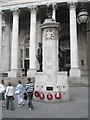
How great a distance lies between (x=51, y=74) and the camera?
10.4 m

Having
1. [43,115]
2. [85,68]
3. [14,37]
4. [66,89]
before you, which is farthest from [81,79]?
[43,115]

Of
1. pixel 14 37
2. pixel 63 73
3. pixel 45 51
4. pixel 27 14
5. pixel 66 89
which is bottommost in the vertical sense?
pixel 66 89

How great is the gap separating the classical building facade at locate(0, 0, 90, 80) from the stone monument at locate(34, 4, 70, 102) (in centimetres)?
1342

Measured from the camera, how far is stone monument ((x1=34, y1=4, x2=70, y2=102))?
33.6 feet

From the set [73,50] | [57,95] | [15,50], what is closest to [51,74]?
[57,95]

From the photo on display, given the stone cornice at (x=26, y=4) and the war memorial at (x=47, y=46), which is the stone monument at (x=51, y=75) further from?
the stone cornice at (x=26, y=4)

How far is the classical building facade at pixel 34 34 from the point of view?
26359mm

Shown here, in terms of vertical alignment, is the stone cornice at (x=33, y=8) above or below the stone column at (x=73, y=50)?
above

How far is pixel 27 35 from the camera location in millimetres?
35688

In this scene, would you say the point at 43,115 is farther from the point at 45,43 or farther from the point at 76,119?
the point at 45,43

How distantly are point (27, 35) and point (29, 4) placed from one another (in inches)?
345

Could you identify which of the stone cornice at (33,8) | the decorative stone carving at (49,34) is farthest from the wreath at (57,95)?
the stone cornice at (33,8)

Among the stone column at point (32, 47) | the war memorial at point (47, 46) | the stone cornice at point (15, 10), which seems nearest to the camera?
the war memorial at point (47, 46)

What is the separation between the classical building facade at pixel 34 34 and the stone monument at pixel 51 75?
1342cm
